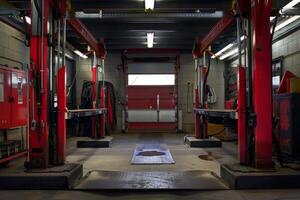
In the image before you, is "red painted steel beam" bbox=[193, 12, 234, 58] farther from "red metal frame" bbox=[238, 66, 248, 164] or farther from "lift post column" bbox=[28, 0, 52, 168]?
"lift post column" bbox=[28, 0, 52, 168]

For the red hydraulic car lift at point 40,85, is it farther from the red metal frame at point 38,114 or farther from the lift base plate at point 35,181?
the lift base plate at point 35,181

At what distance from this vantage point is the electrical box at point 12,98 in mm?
6443

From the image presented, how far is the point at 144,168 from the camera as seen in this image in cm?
640

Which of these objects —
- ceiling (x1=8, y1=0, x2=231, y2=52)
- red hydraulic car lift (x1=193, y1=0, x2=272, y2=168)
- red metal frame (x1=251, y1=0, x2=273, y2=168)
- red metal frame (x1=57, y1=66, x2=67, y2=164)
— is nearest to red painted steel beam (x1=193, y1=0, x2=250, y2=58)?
ceiling (x1=8, y1=0, x2=231, y2=52)

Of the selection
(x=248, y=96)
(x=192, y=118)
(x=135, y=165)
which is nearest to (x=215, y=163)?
(x=135, y=165)

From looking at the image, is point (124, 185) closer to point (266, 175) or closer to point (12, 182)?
point (12, 182)

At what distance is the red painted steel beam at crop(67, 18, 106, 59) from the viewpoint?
7.14 metres

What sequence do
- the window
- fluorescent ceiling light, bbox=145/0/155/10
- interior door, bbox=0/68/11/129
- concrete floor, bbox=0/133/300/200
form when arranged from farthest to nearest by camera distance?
the window < fluorescent ceiling light, bbox=145/0/155/10 < interior door, bbox=0/68/11/129 < concrete floor, bbox=0/133/300/200

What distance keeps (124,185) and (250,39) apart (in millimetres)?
2815

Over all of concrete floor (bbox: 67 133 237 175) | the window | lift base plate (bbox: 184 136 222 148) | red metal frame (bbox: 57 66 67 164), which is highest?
the window

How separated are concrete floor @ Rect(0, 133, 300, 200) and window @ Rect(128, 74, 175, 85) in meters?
4.77

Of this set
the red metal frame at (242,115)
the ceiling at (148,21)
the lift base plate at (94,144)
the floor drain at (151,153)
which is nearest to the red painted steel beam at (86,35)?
the ceiling at (148,21)

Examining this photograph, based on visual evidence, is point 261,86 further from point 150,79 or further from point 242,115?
point 150,79

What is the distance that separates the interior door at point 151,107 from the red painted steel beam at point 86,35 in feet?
12.6
